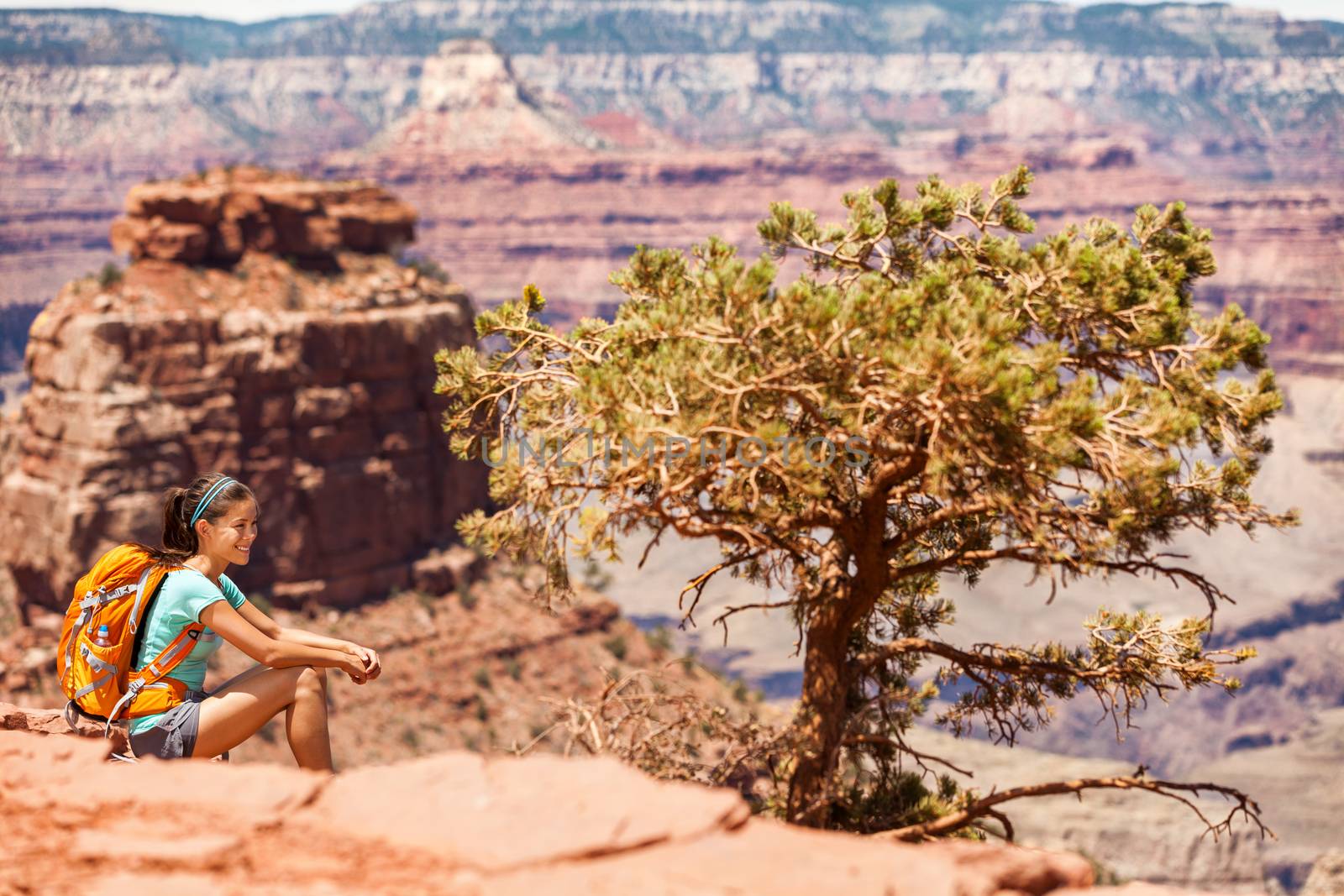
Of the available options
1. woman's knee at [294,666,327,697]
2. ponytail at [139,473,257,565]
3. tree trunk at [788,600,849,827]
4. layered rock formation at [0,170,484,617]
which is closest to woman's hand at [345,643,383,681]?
woman's knee at [294,666,327,697]

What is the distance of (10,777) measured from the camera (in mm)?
6773

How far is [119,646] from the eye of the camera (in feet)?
24.5

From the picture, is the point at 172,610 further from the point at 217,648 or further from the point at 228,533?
the point at 228,533

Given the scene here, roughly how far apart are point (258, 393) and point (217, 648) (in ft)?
132

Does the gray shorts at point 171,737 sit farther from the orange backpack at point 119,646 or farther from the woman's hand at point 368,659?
the woman's hand at point 368,659

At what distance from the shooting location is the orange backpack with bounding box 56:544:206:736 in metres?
7.46

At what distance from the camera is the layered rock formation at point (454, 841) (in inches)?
218

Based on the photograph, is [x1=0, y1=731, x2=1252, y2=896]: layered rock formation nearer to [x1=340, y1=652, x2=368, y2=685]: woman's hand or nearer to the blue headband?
[x1=340, y1=652, x2=368, y2=685]: woman's hand

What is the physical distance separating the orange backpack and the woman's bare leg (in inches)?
10.1

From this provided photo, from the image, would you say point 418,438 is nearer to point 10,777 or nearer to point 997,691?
point 997,691

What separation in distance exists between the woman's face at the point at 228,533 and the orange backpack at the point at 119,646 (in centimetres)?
23

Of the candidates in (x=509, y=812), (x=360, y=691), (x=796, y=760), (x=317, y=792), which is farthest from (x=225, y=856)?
(x=360, y=691)

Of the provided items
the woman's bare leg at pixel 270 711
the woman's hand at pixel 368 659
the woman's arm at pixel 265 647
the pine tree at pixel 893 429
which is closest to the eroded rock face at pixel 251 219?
the pine tree at pixel 893 429

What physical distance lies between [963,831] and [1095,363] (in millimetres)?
4272
